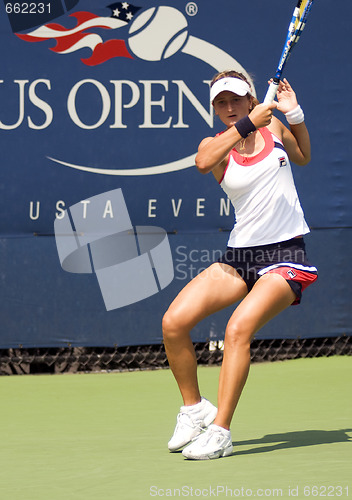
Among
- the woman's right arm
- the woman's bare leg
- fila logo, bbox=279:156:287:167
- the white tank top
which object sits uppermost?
the woman's right arm

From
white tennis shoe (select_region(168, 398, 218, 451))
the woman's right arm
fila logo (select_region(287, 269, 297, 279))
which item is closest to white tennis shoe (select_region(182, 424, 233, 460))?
white tennis shoe (select_region(168, 398, 218, 451))

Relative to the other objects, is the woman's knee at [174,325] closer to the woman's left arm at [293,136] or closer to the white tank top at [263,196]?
the white tank top at [263,196]

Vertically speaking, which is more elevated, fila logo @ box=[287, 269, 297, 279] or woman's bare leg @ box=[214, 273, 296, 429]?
fila logo @ box=[287, 269, 297, 279]

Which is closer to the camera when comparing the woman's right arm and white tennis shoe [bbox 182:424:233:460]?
white tennis shoe [bbox 182:424:233:460]

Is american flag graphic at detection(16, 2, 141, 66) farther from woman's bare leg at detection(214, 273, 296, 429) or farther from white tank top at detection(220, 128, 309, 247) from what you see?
woman's bare leg at detection(214, 273, 296, 429)

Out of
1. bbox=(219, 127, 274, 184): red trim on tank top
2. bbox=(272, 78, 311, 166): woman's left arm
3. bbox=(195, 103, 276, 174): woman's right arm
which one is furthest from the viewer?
bbox=(272, 78, 311, 166): woman's left arm

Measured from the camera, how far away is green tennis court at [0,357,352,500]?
312 centimetres

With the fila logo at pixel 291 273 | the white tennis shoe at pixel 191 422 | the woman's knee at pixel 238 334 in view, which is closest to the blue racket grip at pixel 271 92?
the fila logo at pixel 291 273

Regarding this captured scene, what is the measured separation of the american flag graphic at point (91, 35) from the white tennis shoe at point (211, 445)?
3169 mm

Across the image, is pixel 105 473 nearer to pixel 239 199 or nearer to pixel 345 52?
pixel 239 199

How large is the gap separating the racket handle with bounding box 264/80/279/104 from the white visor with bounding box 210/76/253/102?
0.12 meters

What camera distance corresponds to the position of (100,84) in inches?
238

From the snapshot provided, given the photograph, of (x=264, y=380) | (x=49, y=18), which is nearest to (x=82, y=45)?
(x=49, y=18)

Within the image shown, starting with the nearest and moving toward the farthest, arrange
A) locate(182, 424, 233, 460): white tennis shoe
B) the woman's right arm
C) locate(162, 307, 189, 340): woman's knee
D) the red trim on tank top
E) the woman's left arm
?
locate(182, 424, 233, 460): white tennis shoe
the woman's right arm
locate(162, 307, 189, 340): woman's knee
the red trim on tank top
the woman's left arm
